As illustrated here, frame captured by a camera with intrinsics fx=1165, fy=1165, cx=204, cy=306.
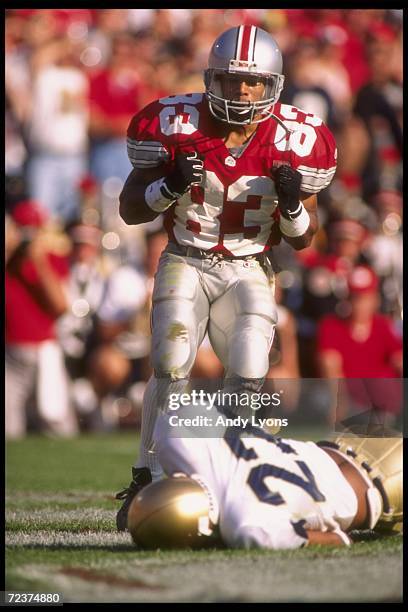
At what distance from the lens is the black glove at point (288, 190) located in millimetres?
4738

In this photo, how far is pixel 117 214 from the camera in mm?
10734

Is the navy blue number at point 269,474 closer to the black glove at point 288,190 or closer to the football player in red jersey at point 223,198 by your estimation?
the football player in red jersey at point 223,198

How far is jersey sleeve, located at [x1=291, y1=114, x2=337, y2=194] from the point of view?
4.95 metres

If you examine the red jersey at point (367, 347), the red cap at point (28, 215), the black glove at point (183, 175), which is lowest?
the red jersey at point (367, 347)

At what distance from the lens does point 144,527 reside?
3.99 meters

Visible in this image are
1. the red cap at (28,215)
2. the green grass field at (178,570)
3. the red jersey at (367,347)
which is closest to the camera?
the green grass field at (178,570)

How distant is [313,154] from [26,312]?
511 cm

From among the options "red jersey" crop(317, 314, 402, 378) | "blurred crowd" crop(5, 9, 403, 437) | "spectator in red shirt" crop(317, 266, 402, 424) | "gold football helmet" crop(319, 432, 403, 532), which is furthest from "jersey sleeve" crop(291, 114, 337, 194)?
"red jersey" crop(317, 314, 402, 378)

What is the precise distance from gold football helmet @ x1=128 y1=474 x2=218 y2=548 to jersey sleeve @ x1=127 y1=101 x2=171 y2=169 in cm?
153

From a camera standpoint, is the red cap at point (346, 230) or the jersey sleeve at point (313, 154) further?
the red cap at point (346, 230)

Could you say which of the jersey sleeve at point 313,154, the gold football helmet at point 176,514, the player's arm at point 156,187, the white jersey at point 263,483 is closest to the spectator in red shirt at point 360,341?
the jersey sleeve at point 313,154

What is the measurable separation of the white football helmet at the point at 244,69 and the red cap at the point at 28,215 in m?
4.82

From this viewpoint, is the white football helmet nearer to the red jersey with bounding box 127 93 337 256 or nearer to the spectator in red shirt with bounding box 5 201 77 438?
the red jersey with bounding box 127 93 337 256
